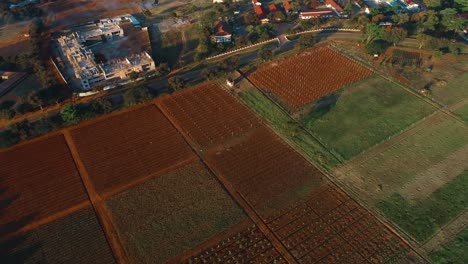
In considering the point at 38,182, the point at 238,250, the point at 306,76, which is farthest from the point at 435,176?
the point at 38,182

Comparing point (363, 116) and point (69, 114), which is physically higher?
point (69, 114)

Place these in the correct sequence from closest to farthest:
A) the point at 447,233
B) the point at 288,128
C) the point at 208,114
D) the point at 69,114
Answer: the point at 447,233 → the point at 69,114 → the point at 288,128 → the point at 208,114

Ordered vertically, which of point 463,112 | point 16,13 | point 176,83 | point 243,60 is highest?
point 16,13

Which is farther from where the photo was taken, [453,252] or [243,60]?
[243,60]

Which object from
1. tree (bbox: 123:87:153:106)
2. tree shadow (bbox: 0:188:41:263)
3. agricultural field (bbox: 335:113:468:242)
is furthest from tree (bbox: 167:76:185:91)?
agricultural field (bbox: 335:113:468:242)

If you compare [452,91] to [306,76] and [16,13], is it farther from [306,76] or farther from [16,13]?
[16,13]

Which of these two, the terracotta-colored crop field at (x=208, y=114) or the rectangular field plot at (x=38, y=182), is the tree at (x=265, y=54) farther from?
the rectangular field plot at (x=38, y=182)

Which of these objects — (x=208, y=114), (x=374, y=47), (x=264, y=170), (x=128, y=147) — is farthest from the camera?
(x=374, y=47)
